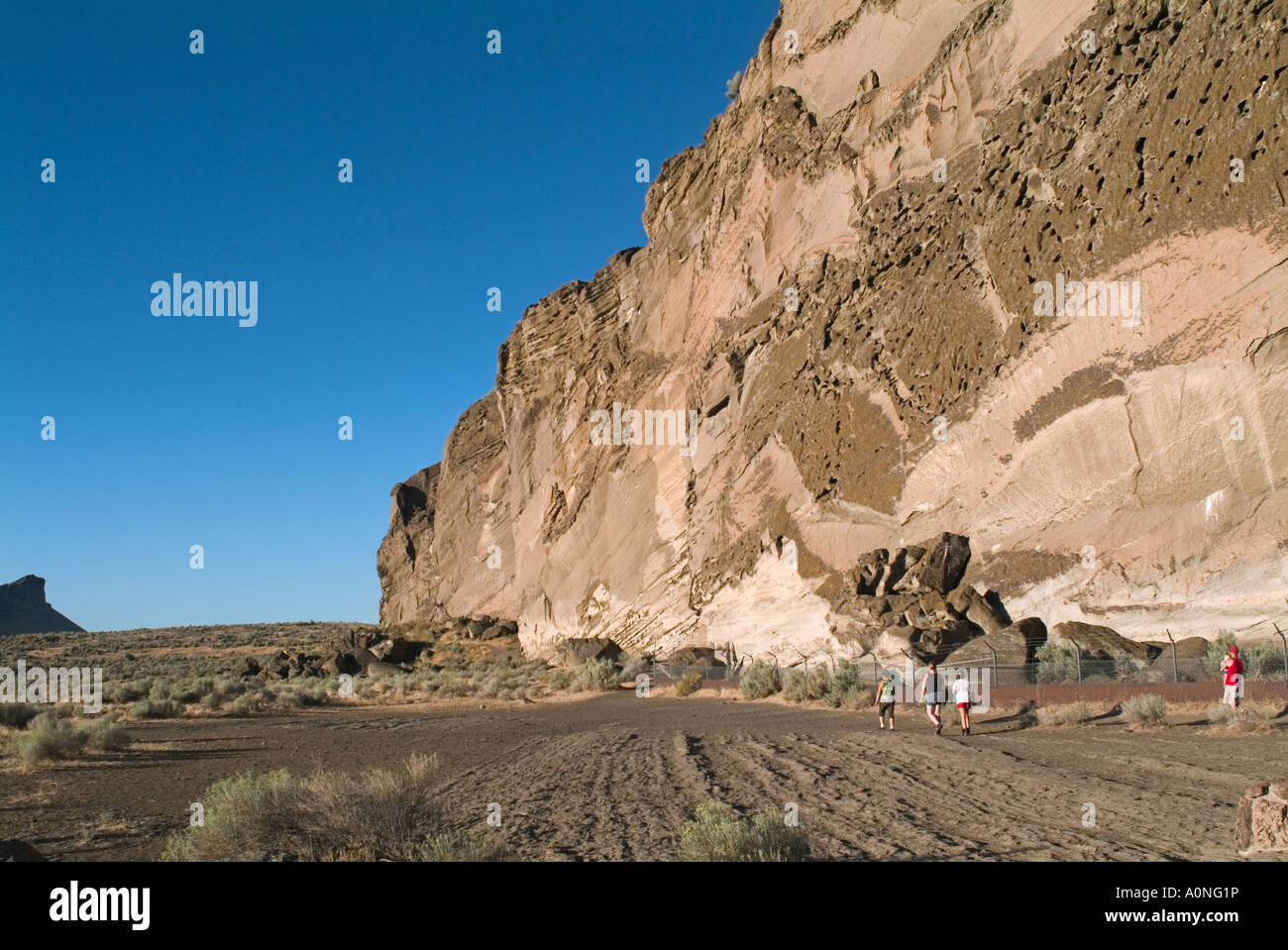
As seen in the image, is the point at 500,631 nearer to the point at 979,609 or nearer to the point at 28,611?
the point at 979,609

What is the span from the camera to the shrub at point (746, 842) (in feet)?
22.6

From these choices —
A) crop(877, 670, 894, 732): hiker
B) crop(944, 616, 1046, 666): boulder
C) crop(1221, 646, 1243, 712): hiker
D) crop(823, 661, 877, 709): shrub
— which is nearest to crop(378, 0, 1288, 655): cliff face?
crop(944, 616, 1046, 666): boulder

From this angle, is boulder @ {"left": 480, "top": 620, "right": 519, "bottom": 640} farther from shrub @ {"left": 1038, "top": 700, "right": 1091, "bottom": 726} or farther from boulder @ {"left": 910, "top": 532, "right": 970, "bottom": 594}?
shrub @ {"left": 1038, "top": 700, "right": 1091, "bottom": 726}

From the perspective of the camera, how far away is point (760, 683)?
2897cm

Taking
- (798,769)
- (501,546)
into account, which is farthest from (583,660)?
(798,769)

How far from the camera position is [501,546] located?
2557 inches

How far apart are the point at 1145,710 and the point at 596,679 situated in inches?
925

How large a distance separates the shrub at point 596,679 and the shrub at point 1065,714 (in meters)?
21.5

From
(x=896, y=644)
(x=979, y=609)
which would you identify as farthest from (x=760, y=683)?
(x=979, y=609)
